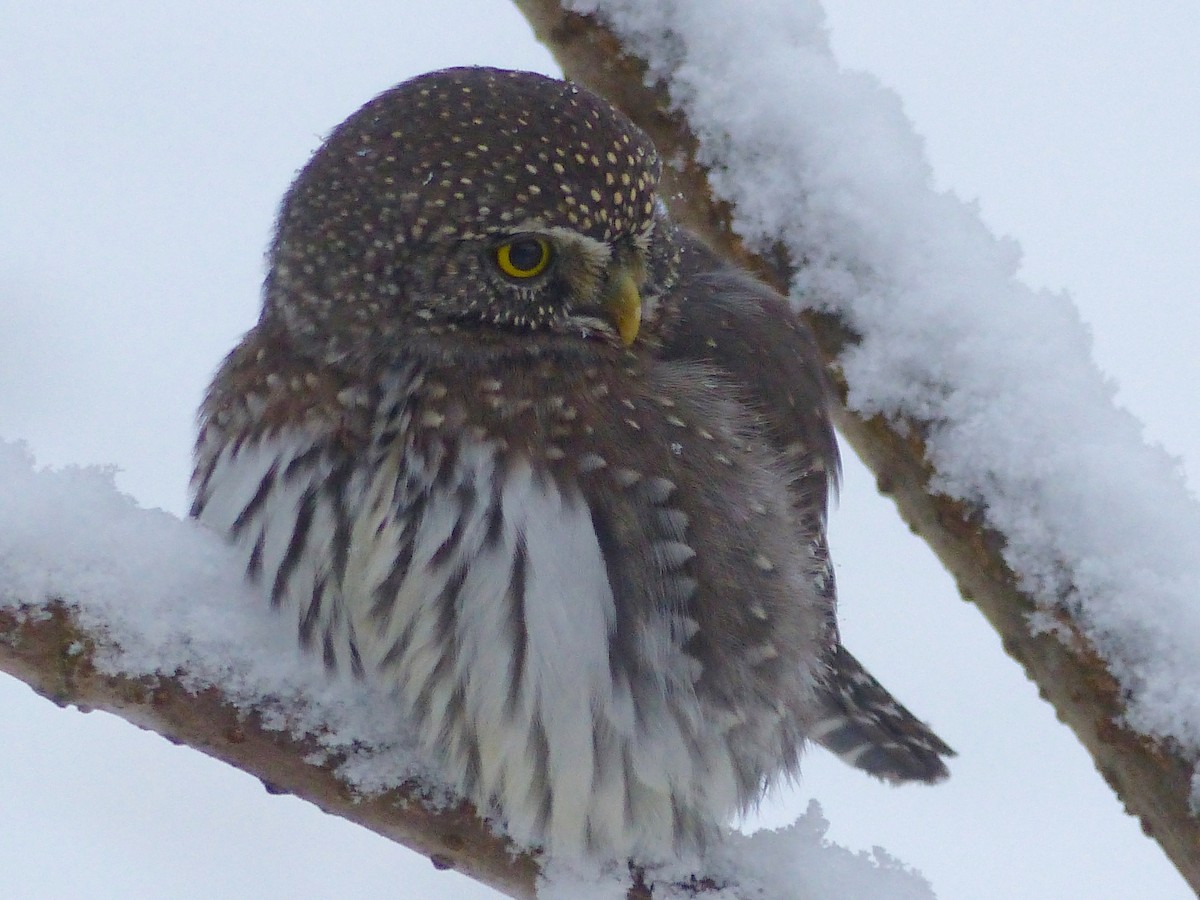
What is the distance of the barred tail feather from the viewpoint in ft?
8.68

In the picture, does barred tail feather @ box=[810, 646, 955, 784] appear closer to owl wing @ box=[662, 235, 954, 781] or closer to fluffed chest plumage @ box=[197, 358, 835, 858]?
owl wing @ box=[662, 235, 954, 781]

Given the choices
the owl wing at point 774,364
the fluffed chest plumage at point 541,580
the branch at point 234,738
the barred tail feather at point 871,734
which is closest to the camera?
the branch at point 234,738

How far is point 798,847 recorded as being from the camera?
6.70ft

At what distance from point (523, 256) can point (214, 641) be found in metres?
0.65

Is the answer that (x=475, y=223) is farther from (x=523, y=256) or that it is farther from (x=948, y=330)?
(x=948, y=330)

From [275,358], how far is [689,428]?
1.98 feet

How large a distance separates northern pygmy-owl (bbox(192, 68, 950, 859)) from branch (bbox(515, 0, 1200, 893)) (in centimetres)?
27

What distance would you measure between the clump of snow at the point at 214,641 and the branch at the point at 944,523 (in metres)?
0.36

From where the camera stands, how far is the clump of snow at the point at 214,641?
5.72 feet

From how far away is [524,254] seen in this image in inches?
80.0

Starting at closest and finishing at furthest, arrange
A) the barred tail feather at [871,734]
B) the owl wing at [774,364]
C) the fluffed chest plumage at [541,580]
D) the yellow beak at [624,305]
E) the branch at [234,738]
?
the branch at [234,738], the fluffed chest plumage at [541,580], the yellow beak at [624,305], the owl wing at [774,364], the barred tail feather at [871,734]

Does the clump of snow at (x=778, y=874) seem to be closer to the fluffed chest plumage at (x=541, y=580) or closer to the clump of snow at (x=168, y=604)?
the fluffed chest plumage at (x=541, y=580)

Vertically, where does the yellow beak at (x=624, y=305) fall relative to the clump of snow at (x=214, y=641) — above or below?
above

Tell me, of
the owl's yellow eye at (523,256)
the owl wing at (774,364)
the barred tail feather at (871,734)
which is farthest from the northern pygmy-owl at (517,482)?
the barred tail feather at (871,734)
